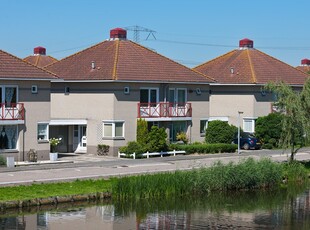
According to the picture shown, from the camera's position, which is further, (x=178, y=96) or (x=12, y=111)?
(x=178, y=96)

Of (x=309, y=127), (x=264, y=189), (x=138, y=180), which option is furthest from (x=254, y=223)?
(x=309, y=127)

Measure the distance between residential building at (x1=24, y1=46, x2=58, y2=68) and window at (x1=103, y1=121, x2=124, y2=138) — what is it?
76.3ft

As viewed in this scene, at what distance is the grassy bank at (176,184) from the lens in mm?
31847

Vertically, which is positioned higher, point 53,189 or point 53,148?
point 53,148

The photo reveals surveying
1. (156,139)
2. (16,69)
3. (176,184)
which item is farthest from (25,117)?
(176,184)

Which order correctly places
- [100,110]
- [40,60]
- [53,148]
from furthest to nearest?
[40,60], [100,110], [53,148]

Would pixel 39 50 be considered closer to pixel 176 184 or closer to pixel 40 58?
pixel 40 58

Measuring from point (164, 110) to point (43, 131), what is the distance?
415 inches

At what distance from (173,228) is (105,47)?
2930 cm

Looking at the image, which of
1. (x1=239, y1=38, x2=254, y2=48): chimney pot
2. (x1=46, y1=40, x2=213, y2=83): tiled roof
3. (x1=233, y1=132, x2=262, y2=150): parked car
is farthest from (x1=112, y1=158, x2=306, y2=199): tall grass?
(x1=239, y1=38, x2=254, y2=48): chimney pot

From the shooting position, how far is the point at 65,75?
51.9m

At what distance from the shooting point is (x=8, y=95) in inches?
1729

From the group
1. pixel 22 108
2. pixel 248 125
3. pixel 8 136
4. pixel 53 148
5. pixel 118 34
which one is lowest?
pixel 53 148

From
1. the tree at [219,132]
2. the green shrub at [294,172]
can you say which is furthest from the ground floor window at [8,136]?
the tree at [219,132]
